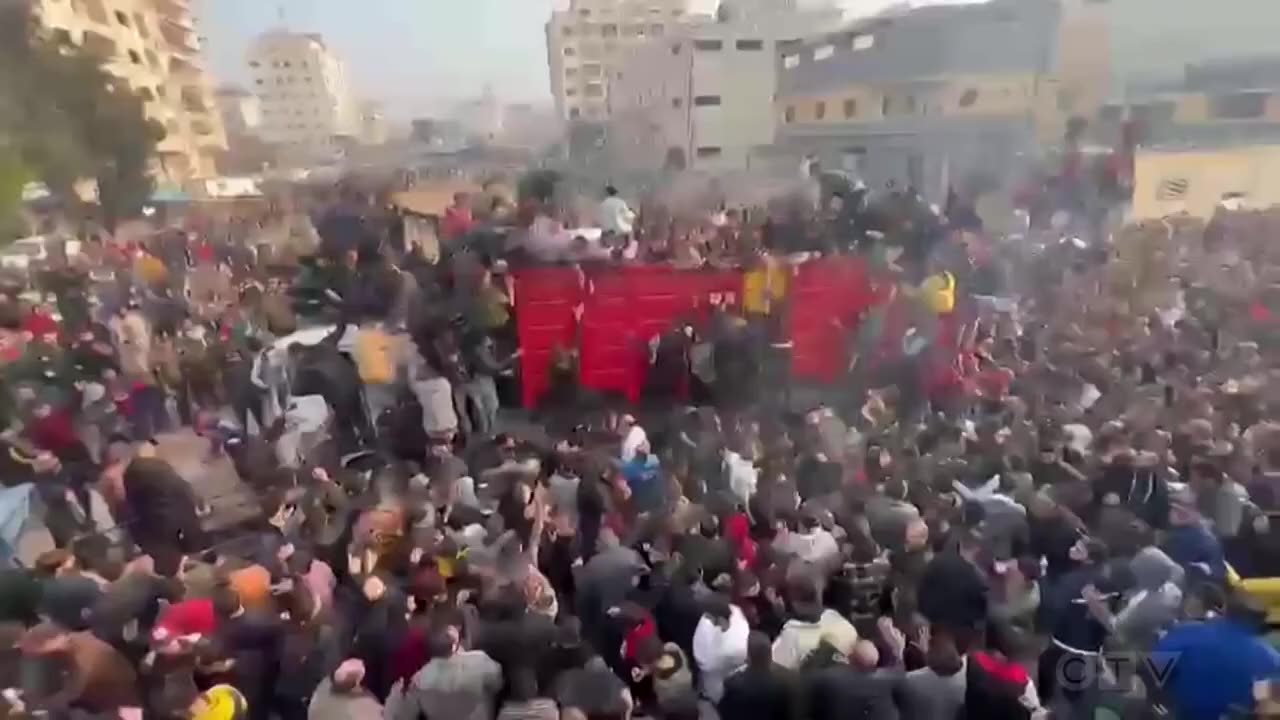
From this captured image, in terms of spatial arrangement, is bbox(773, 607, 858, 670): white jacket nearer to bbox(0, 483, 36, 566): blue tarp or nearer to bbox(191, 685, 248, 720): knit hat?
bbox(191, 685, 248, 720): knit hat

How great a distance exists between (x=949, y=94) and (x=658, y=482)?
4.00 ft

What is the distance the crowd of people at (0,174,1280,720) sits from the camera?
181cm

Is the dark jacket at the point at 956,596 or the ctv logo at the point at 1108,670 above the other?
the dark jacket at the point at 956,596

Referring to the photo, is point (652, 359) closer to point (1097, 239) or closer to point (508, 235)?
point (508, 235)

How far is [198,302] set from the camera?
8.01 ft

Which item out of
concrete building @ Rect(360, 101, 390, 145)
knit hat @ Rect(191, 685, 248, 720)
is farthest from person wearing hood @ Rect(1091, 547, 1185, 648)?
concrete building @ Rect(360, 101, 390, 145)

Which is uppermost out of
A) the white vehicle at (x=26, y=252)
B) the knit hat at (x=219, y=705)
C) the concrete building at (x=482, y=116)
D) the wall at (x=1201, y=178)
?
the concrete building at (x=482, y=116)

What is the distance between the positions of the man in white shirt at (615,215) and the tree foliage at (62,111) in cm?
104

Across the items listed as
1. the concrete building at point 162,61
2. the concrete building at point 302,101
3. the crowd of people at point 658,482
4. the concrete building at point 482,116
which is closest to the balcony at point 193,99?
the concrete building at point 162,61

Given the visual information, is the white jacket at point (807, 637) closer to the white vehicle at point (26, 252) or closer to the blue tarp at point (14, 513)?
the blue tarp at point (14, 513)

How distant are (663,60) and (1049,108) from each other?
997 mm

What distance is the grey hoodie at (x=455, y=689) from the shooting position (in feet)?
5.61

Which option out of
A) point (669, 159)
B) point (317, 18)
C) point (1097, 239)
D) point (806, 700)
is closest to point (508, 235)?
point (669, 159)

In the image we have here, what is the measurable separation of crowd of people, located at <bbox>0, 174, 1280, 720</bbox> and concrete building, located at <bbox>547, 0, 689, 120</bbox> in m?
0.26
